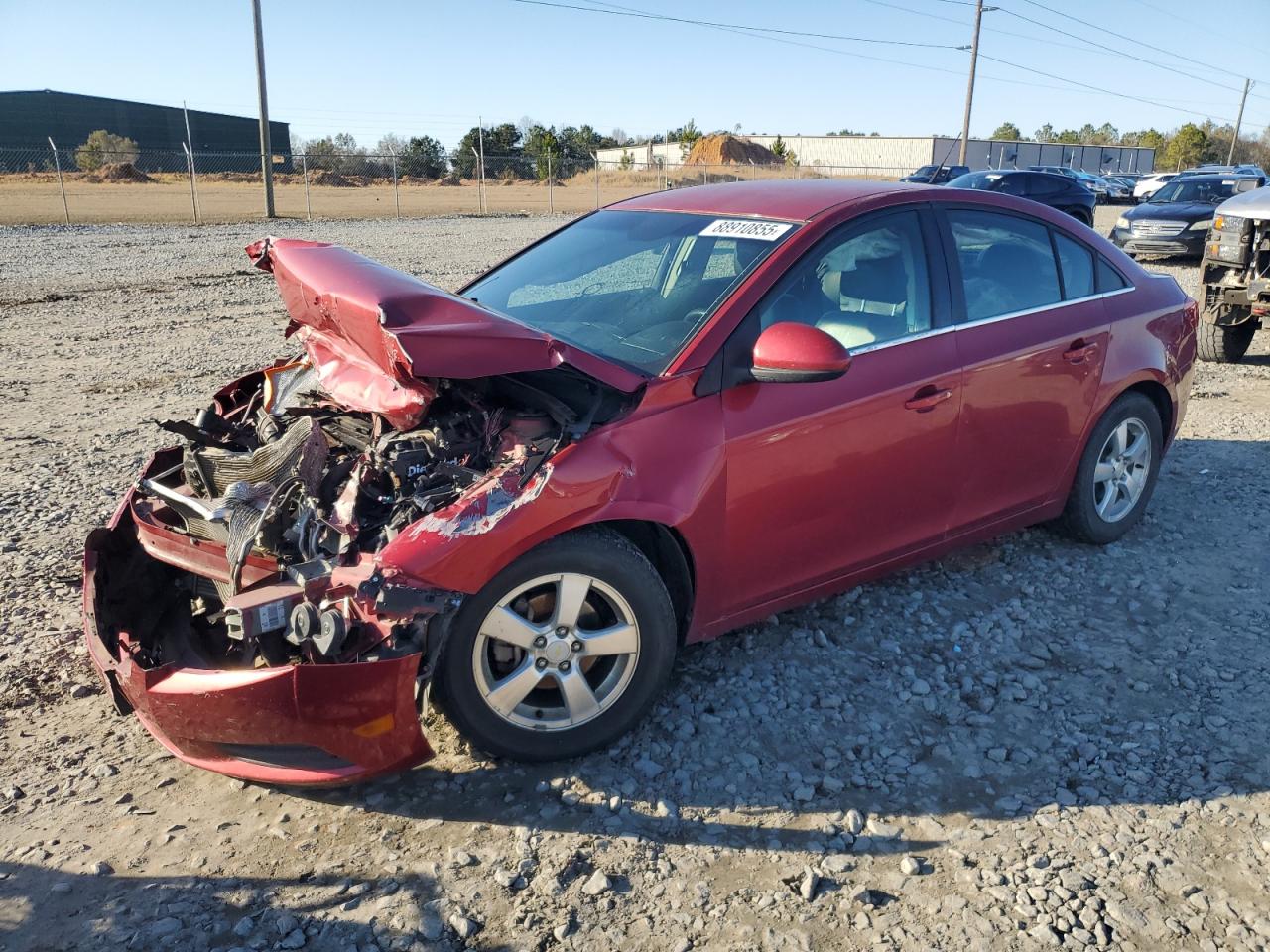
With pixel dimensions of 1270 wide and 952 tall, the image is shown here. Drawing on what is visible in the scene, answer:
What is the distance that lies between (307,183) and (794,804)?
87.4 feet

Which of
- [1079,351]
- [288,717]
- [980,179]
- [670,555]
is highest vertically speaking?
[980,179]

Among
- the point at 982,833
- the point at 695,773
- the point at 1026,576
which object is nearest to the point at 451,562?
the point at 695,773

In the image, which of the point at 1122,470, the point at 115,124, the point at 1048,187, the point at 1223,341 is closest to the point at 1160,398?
the point at 1122,470

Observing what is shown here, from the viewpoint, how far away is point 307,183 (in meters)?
26.2

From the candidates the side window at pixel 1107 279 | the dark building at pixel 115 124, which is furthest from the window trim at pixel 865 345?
the dark building at pixel 115 124

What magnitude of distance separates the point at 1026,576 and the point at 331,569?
3278 millimetres

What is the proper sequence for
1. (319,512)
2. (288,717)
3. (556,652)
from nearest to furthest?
(288,717)
(319,512)
(556,652)

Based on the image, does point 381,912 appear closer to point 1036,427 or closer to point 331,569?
point 331,569

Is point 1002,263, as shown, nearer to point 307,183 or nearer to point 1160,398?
point 1160,398

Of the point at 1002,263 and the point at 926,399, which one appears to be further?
the point at 1002,263

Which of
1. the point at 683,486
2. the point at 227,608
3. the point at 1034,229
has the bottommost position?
the point at 227,608

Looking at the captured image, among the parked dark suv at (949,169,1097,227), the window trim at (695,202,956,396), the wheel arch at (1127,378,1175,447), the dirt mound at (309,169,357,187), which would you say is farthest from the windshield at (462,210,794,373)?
the dirt mound at (309,169,357,187)

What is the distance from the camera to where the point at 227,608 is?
2.67m

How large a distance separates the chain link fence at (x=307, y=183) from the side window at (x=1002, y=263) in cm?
2396
